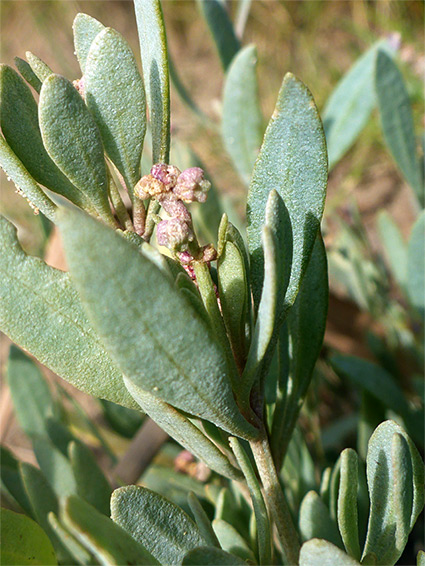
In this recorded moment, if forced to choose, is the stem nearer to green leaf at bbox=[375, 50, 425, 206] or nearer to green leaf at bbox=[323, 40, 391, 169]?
green leaf at bbox=[375, 50, 425, 206]

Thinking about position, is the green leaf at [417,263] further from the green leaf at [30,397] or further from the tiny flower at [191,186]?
the green leaf at [30,397]

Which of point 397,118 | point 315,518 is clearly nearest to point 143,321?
point 315,518

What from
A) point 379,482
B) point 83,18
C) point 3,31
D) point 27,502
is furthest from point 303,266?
point 3,31

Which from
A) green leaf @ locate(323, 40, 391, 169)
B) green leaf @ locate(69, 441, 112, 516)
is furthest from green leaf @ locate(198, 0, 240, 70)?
green leaf @ locate(69, 441, 112, 516)

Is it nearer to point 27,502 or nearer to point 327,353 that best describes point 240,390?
point 27,502

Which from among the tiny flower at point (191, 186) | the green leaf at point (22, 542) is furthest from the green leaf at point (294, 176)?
the green leaf at point (22, 542)
